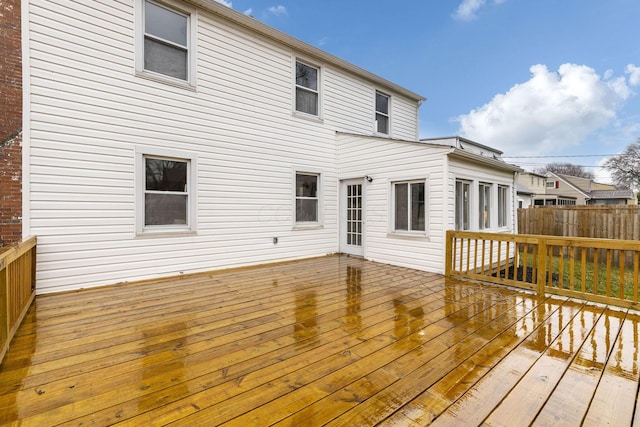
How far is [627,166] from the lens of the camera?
1224 inches

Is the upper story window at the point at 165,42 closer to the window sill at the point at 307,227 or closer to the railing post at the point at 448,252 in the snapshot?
the window sill at the point at 307,227

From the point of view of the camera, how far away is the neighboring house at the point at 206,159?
4.50 meters

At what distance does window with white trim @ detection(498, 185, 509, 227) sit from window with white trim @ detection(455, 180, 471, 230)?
1.72 metres

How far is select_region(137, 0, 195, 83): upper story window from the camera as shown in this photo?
206 inches

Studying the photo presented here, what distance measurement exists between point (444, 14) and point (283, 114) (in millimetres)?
10390

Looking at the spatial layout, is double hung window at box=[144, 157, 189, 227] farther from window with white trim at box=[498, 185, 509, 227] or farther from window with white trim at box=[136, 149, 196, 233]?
window with white trim at box=[498, 185, 509, 227]

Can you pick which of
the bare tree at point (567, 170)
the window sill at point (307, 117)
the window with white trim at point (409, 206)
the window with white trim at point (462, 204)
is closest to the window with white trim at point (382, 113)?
the window sill at point (307, 117)

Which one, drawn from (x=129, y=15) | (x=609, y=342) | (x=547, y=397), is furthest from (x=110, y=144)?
(x=609, y=342)

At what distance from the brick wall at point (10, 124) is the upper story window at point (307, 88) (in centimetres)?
497

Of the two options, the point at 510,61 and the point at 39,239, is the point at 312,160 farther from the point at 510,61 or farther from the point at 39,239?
the point at 510,61

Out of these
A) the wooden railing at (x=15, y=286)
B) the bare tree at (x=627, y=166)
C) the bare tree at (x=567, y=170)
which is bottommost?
the wooden railing at (x=15, y=286)

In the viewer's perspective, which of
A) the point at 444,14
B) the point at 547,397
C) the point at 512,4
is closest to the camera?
the point at 547,397

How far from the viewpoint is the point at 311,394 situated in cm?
208

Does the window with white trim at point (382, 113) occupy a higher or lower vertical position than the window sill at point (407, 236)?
higher
